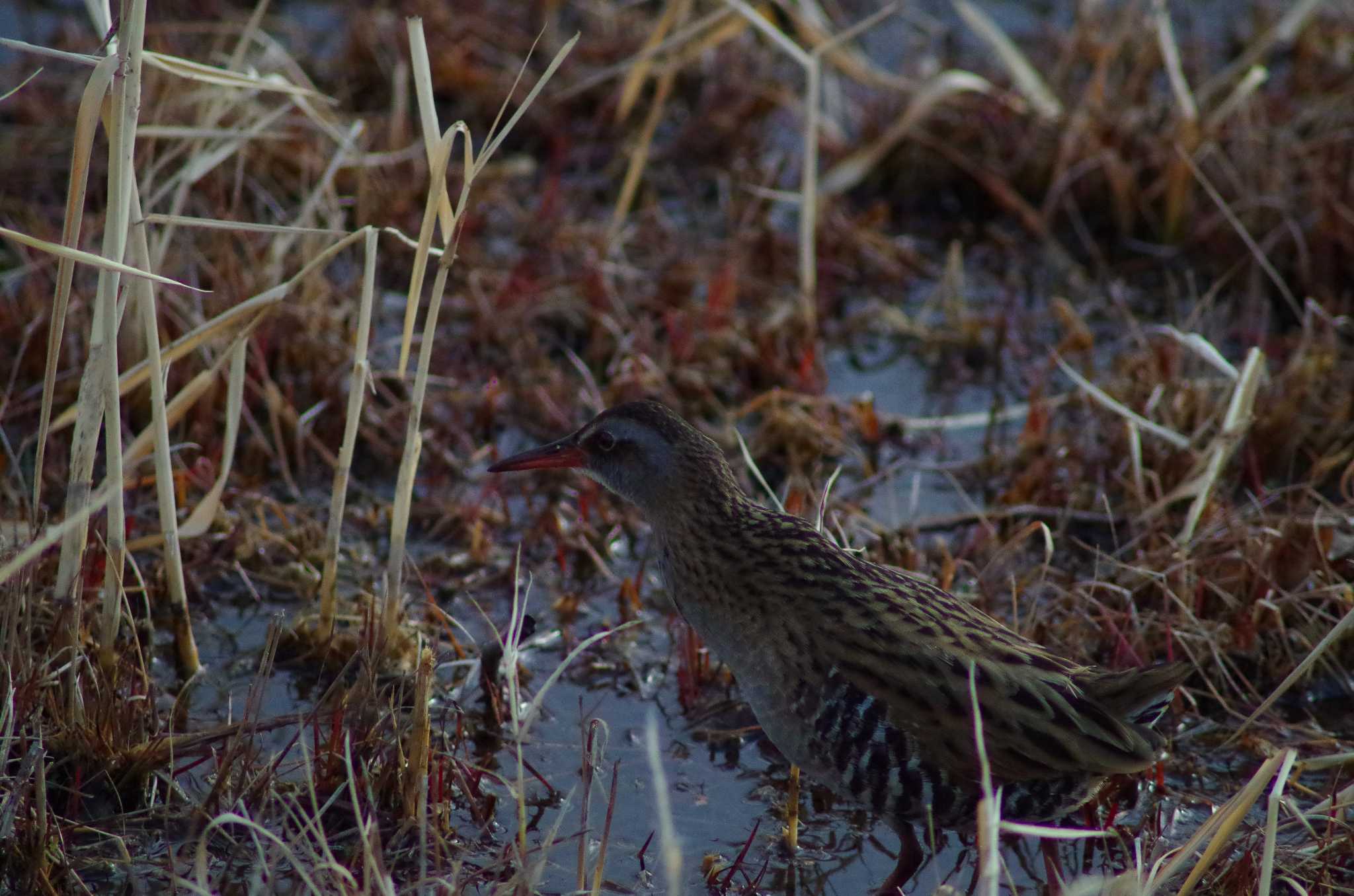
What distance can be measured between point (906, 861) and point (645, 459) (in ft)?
3.37

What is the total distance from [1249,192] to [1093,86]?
742 millimetres

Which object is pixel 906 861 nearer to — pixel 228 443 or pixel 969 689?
pixel 969 689

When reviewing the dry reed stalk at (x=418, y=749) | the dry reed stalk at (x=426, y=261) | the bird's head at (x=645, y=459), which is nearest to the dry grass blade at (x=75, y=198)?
the dry reed stalk at (x=426, y=261)

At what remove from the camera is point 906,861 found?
10.6ft

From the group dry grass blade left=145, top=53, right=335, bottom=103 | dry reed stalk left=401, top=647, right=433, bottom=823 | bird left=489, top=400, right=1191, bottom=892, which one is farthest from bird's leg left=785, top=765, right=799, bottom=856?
dry grass blade left=145, top=53, right=335, bottom=103

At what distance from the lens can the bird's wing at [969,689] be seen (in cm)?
304

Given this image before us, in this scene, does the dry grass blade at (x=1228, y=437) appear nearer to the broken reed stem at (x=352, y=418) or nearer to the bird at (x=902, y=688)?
the bird at (x=902, y=688)

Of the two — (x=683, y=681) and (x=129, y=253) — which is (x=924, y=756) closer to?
(x=683, y=681)

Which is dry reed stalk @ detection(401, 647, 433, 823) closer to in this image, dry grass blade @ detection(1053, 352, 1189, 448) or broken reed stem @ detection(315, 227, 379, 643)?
broken reed stem @ detection(315, 227, 379, 643)

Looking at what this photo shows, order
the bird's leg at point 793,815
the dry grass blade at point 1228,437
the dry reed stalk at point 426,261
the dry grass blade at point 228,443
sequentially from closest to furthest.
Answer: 1. the dry reed stalk at point 426,261
2. the bird's leg at point 793,815
3. the dry grass blade at point 228,443
4. the dry grass blade at point 1228,437

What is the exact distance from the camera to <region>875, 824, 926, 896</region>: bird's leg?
3205 mm

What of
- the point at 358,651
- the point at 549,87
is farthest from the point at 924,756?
the point at 549,87

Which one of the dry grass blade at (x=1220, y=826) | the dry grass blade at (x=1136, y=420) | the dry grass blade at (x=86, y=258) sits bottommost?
the dry grass blade at (x=1220, y=826)

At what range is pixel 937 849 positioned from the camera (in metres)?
3.39
